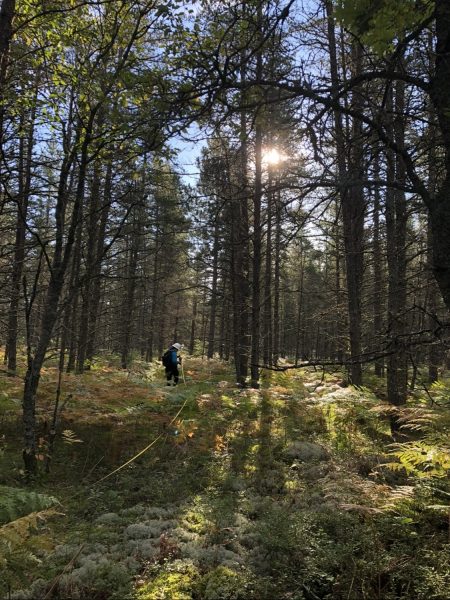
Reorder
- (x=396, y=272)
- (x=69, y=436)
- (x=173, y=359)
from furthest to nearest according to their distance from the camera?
(x=173, y=359)
(x=396, y=272)
(x=69, y=436)

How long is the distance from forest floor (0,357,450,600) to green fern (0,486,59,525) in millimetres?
15

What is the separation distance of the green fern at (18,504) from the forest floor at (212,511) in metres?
0.02

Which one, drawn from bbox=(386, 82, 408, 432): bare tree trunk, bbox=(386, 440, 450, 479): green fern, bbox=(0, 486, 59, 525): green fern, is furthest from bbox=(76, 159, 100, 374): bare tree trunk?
bbox=(386, 82, 408, 432): bare tree trunk

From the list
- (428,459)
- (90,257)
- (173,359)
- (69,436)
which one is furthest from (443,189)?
(173,359)

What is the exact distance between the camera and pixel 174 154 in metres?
5.02

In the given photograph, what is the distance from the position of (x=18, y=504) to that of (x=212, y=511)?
2.27 meters

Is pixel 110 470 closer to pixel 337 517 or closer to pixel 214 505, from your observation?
pixel 214 505

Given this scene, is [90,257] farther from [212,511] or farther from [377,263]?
[212,511]

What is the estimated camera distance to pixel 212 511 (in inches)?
203

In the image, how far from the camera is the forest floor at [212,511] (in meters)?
3.61

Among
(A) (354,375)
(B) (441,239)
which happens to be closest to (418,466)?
(B) (441,239)

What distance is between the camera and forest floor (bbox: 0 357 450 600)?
3.61 m

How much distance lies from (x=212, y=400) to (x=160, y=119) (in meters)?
7.70

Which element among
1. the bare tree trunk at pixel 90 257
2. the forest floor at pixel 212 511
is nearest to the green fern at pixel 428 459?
the forest floor at pixel 212 511
